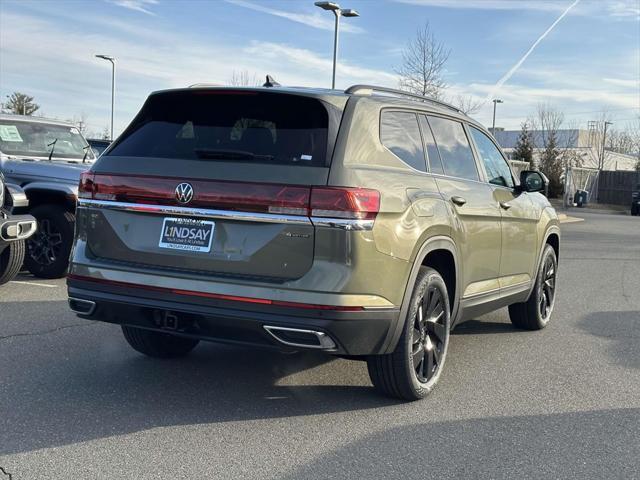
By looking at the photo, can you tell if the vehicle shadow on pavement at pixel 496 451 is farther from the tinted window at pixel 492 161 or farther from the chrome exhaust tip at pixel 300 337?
the tinted window at pixel 492 161

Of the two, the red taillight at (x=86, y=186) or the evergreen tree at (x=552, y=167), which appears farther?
the evergreen tree at (x=552, y=167)

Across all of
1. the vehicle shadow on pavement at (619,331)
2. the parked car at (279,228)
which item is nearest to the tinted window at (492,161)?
the parked car at (279,228)

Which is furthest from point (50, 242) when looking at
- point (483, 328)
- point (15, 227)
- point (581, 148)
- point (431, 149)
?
point (581, 148)

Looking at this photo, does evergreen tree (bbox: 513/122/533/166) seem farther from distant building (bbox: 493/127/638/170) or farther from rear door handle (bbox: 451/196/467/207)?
rear door handle (bbox: 451/196/467/207)

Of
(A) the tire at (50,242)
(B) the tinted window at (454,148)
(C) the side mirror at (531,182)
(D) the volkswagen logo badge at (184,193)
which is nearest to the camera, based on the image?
(D) the volkswagen logo badge at (184,193)

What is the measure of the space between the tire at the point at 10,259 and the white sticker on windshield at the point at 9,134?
234 centimetres

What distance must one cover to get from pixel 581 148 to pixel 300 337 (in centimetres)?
6213

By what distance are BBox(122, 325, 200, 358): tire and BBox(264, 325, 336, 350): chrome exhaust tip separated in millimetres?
1521

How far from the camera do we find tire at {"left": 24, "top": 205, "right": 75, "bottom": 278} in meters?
8.40

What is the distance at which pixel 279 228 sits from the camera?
375 centimetres

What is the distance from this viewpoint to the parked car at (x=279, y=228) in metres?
3.72

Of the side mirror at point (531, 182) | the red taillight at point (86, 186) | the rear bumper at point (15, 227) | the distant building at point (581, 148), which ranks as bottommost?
the rear bumper at point (15, 227)

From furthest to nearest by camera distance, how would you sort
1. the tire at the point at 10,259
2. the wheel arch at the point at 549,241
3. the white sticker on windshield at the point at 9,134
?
the white sticker on windshield at the point at 9,134 → the tire at the point at 10,259 → the wheel arch at the point at 549,241

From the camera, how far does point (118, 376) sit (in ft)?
15.7
